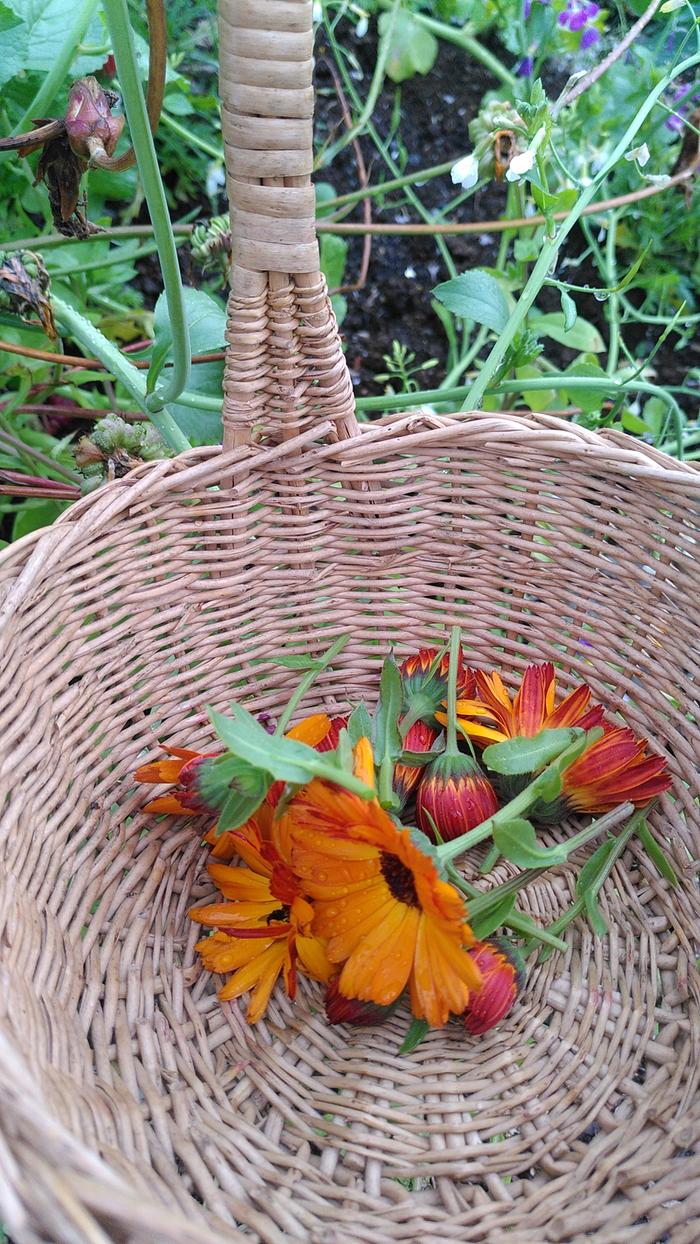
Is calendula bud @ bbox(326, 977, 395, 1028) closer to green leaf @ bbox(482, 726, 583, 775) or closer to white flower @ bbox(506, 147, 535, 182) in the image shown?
green leaf @ bbox(482, 726, 583, 775)

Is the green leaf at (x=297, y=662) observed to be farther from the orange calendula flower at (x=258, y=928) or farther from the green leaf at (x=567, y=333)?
the green leaf at (x=567, y=333)

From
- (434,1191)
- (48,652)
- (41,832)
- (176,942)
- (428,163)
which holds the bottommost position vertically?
(434,1191)

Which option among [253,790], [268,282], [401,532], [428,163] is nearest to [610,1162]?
[253,790]

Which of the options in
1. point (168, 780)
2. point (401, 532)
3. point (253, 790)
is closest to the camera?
point (253, 790)

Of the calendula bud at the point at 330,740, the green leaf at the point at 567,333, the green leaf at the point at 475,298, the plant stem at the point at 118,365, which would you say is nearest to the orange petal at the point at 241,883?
the calendula bud at the point at 330,740

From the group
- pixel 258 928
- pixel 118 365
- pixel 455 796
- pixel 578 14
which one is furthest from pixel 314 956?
pixel 578 14

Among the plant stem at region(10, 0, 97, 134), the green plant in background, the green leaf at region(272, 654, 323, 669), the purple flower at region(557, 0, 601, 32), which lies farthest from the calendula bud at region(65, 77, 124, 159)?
the purple flower at region(557, 0, 601, 32)

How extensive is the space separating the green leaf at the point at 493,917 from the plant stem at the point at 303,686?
0.18 metres

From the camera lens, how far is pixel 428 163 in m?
1.51

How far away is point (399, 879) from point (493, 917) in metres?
0.07

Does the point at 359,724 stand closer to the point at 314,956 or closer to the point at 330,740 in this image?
the point at 330,740

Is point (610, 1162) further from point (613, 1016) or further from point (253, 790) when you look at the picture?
point (253, 790)

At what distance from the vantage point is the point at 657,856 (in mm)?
770

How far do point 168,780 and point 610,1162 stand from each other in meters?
0.38
